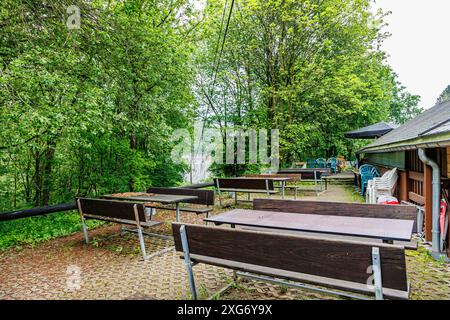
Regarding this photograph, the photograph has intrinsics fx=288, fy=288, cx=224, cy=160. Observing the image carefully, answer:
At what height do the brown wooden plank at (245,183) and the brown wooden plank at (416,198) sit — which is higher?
the brown wooden plank at (245,183)

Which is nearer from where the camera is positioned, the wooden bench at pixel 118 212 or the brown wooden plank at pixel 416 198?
the wooden bench at pixel 118 212

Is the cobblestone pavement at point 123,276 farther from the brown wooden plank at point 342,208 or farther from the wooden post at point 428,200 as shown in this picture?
the brown wooden plank at point 342,208

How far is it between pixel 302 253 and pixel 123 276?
8.02ft

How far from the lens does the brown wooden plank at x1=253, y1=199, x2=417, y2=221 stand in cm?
310

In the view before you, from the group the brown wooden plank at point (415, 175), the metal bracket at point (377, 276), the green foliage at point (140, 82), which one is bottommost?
the metal bracket at point (377, 276)

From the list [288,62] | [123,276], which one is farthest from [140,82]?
[288,62]

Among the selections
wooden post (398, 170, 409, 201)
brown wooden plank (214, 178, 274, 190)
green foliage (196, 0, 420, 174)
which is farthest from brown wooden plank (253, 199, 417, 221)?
green foliage (196, 0, 420, 174)

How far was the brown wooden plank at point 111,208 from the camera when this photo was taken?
14.0 feet

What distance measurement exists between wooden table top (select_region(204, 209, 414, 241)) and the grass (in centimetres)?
413

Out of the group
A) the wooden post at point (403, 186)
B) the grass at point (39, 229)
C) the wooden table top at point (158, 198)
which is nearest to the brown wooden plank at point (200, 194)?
the wooden table top at point (158, 198)

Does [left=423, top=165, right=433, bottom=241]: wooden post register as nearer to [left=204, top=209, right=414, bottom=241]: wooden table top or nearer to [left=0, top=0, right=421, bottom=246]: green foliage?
[left=204, top=209, right=414, bottom=241]: wooden table top

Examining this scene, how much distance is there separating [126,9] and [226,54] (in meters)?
Result: 8.18

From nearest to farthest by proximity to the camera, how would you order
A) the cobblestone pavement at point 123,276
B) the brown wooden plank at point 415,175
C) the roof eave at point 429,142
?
the cobblestone pavement at point 123,276 → the roof eave at point 429,142 → the brown wooden plank at point 415,175

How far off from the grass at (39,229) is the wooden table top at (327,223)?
162 inches
